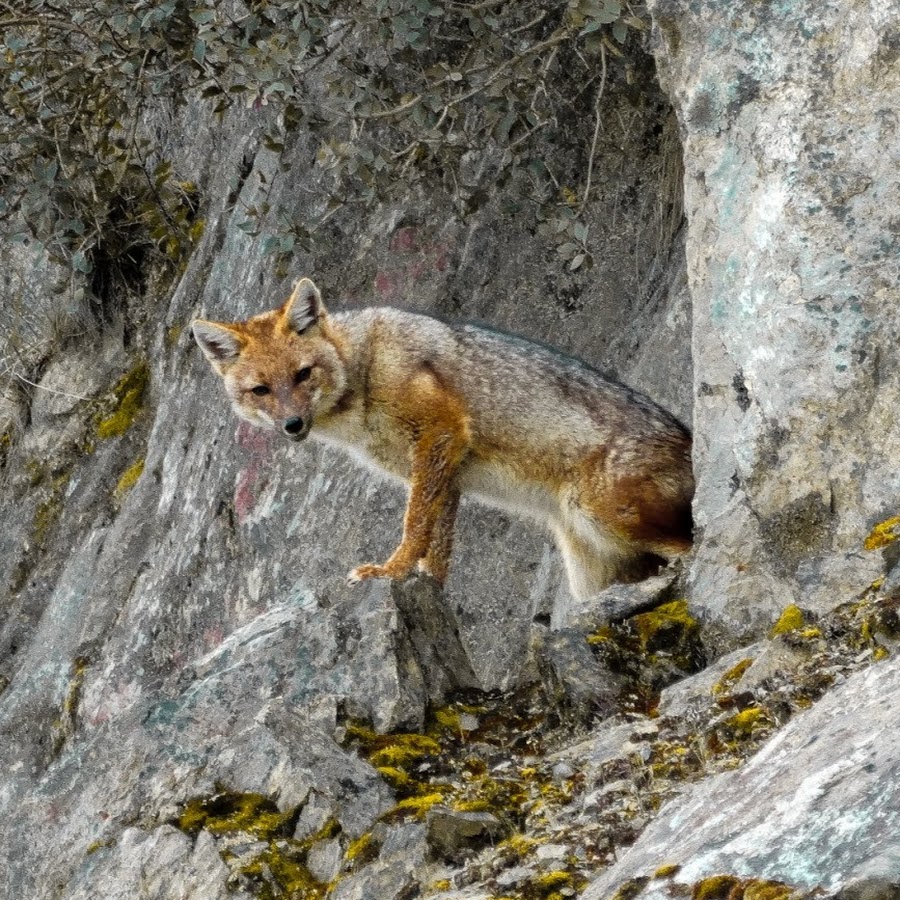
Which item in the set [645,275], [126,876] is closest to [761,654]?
[126,876]

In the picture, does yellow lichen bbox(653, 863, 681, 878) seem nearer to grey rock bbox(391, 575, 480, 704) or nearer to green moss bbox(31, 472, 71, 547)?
grey rock bbox(391, 575, 480, 704)

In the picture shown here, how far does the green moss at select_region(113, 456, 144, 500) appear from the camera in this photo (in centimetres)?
1284

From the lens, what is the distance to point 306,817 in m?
5.89

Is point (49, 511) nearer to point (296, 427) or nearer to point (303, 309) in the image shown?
point (303, 309)

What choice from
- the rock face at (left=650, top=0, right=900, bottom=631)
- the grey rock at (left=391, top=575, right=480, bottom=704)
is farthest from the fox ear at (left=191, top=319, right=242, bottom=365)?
the rock face at (left=650, top=0, right=900, bottom=631)

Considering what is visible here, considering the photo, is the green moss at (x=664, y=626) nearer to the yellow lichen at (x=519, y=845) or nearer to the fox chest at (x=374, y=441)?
the yellow lichen at (x=519, y=845)

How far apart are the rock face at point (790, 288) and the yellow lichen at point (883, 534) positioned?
7 centimetres

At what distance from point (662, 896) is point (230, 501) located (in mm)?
7719

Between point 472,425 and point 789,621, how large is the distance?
10.3ft

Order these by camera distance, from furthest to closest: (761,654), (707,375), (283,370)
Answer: (283,370) < (707,375) < (761,654)

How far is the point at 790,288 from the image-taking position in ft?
22.7

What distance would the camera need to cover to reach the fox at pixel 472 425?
8.56 meters

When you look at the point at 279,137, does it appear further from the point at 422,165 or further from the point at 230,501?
the point at 230,501

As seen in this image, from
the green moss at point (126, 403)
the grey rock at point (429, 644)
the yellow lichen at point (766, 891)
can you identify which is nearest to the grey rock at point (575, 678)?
the grey rock at point (429, 644)
